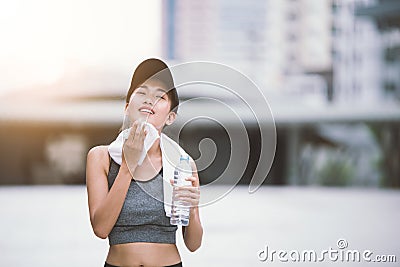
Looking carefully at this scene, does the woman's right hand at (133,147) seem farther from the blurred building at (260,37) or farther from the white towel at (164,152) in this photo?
the blurred building at (260,37)

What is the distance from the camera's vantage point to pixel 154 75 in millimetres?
1766

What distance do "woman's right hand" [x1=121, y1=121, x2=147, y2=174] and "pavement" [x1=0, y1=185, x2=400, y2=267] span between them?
0.85 feet

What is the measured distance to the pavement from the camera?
3.58 m

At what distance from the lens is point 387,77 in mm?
9961

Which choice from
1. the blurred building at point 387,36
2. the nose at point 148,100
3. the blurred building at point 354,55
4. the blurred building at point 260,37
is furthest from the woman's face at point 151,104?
the blurred building at point 387,36

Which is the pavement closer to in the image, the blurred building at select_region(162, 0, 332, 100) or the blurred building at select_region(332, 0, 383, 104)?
the blurred building at select_region(162, 0, 332, 100)

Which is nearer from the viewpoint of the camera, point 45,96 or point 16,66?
point 16,66

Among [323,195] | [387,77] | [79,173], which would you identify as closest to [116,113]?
[79,173]

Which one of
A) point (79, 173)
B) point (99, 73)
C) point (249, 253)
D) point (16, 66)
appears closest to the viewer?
point (249, 253)

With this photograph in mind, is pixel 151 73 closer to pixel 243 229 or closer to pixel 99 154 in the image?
pixel 99 154

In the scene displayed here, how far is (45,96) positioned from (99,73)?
2.50ft

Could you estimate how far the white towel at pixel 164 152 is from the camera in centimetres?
166

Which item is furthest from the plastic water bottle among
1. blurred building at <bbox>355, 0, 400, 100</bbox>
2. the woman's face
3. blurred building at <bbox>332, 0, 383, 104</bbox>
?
blurred building at <bbox>355, 0, 400, 100</bbox>

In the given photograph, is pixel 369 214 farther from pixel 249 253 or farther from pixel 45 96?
pixel 45 96
